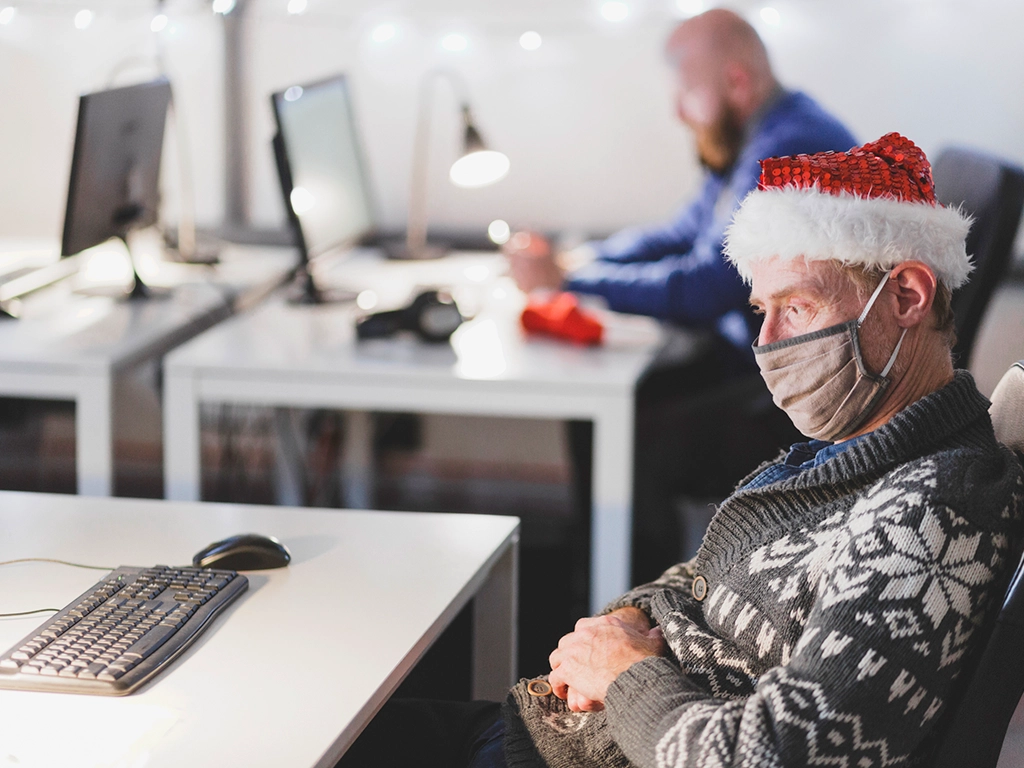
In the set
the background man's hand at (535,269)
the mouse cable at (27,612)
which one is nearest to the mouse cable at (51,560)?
the mouse cable at (27,612)

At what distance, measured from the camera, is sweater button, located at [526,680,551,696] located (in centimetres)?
133

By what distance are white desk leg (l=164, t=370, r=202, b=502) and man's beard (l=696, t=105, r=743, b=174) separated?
1348mm

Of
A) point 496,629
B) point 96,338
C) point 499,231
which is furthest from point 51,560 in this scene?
point 499,231

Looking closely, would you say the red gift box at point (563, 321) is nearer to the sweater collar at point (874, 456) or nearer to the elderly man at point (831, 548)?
the elderly man at point (831, 548)

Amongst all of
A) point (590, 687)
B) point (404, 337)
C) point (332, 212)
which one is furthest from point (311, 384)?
point (590, 687)

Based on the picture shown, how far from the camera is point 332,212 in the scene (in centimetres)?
284

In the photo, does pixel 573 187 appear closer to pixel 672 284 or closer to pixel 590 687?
pixel 672 284

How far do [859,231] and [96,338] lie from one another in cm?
170

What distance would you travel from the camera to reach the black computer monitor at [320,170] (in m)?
2.57

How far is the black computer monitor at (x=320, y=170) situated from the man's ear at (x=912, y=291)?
5.32 ft

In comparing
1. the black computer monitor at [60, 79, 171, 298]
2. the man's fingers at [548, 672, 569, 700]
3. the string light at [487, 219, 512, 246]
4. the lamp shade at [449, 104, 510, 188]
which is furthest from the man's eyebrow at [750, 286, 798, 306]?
the string light at [487, 219, 512, 246]

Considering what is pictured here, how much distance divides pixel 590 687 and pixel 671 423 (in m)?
1.63

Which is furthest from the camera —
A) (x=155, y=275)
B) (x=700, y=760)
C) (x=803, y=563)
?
(x=155, y=275)

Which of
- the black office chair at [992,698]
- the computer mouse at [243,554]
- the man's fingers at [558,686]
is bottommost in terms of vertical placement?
the man's fingers at [558,686]
